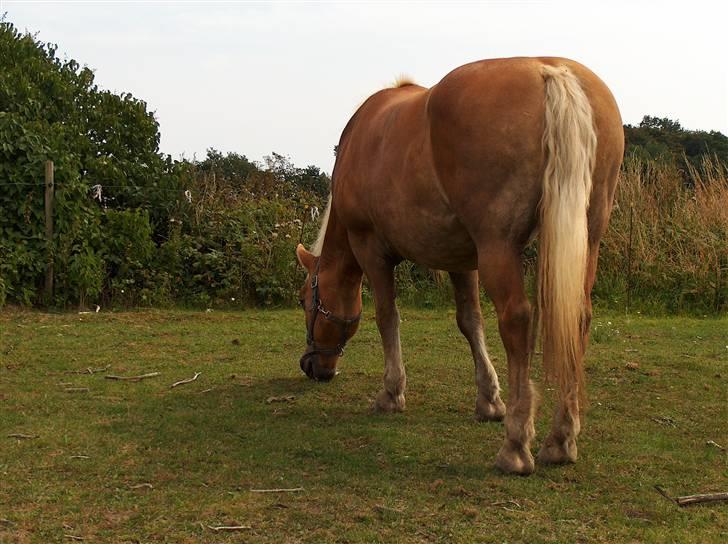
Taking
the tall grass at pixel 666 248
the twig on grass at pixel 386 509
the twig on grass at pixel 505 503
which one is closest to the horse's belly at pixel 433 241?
the twig on grass at pixel 505 503

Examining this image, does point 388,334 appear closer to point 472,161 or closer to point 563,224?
point 472,161

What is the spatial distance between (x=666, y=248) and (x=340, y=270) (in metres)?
6.70

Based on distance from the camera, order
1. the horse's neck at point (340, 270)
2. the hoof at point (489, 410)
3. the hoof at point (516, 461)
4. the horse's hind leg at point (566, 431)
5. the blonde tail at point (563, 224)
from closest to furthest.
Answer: the blonde tail at point (563, 224) < the hoof at point (516, 461) < the horse's hind leg at point (566, 431) < the hoof at point (489, 410) < the horse's neck at point (340, 270)

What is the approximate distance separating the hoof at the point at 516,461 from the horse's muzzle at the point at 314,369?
89.0 inches

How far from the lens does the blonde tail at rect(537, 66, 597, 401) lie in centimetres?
342

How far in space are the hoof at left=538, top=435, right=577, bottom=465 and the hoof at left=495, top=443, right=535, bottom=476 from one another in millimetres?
164

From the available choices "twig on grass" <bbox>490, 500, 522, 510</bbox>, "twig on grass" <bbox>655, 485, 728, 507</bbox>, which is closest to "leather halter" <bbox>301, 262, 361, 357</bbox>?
"twig on grass" <bbox>490, 500, 522, 510</bbox>

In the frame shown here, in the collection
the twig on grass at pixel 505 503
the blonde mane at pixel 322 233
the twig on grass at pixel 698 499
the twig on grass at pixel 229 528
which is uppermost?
the blonde mane at pixel 322 233

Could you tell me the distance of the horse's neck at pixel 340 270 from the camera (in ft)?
18.0

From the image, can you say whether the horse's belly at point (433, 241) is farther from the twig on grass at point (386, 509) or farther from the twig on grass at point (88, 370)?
the twig on grass at point (88, 370)

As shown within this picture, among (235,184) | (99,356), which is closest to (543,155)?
(99,356)

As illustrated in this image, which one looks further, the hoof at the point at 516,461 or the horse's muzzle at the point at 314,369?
the horse's muzzle at the point at 314,369

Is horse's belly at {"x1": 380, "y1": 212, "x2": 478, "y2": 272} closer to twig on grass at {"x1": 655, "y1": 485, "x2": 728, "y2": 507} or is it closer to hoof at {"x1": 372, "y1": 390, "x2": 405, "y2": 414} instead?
hoof at {"x1": 372, "y1": 390, "x2": 405, "y2": 414}

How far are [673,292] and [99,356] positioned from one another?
7.28 m
